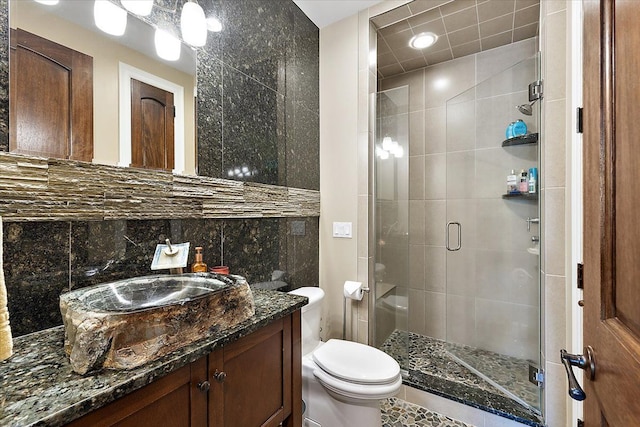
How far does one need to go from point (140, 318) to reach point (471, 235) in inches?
96.4

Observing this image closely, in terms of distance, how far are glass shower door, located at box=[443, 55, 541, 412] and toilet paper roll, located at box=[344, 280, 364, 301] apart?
1021 mm

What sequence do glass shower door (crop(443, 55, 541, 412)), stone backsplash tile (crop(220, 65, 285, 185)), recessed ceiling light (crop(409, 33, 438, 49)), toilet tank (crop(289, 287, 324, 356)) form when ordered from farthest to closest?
1. recessed ceiling light (crop(409, 33, 438, 49))
2. glass shower door (crop(443, 55, 541, 412))
3. toilet tank (crop(289, 287, 324, 356))
4. stone backsplash tile (crop(220, 65, 285, 185))

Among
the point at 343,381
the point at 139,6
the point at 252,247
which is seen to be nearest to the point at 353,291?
the point at 343,381

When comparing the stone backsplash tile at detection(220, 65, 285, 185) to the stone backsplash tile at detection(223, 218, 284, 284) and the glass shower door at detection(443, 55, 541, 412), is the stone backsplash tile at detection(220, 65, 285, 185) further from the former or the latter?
the glass shower door at detection(443, 55, 541, 412)

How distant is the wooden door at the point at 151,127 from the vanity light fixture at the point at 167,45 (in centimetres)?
15

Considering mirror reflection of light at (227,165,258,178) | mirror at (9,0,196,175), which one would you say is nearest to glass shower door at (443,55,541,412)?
mirror reflection of light at (227,165,258,178)

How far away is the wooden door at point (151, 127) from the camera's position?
110 cm

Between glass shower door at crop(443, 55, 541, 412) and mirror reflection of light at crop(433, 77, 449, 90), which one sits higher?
mirror reflection of light at crop(433, 77, 449, 90)

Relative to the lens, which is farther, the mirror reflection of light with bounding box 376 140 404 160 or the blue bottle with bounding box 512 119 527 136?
the mirror reflection of light with bounding box 376 140 404 160

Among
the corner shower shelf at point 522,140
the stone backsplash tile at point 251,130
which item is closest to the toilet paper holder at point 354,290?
the stone backsplash tile at point 251,130

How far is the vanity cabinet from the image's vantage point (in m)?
0.64

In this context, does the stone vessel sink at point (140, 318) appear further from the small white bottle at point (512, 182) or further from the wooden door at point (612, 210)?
the small white bottle at point (512, 182)

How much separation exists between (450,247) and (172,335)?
2.39 m

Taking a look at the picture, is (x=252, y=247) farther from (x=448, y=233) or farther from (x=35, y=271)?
(x=448, y=233)
